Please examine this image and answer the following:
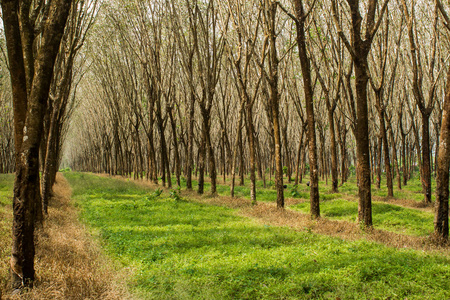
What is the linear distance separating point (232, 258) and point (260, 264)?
627 mm

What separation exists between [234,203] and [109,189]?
8.98 meters

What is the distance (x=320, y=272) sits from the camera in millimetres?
4977

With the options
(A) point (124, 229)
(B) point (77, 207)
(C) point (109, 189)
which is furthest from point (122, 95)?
(A) point (124, 229)

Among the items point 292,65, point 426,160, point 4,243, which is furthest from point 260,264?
point 292,65

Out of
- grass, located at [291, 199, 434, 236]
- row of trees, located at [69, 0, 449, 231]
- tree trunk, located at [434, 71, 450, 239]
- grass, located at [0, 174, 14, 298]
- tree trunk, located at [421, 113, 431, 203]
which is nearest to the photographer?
grass, located at [0, 174, 14, 298]

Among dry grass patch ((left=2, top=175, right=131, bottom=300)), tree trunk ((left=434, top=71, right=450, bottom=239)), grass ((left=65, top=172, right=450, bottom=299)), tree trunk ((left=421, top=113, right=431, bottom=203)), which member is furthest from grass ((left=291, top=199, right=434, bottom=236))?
dry grass patch ((left=2, top=175, right=131, bottom=300))

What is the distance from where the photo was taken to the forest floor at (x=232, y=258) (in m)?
4.50

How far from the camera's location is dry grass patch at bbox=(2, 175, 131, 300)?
4.32 metres

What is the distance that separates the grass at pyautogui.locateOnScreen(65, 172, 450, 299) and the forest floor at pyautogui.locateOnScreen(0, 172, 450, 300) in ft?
0.06

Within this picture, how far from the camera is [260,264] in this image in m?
5.48

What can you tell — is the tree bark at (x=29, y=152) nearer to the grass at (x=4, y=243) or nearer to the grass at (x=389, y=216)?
the grass at (x=4, y=243)

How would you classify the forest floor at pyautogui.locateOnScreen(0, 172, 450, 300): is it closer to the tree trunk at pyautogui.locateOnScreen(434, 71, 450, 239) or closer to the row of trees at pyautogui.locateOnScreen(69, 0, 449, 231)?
the tree trunk at pyautogui.locateOnScreen(434, 71, 450, 239)

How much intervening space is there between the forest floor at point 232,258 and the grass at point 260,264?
18 mm

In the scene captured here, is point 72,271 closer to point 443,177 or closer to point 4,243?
point 4,243
